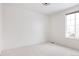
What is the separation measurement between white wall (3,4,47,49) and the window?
1.83 metres

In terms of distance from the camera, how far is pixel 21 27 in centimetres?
470

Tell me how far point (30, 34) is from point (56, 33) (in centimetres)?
185

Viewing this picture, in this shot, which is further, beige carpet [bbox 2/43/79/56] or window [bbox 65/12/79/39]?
window [bbox 65/12/79/39]

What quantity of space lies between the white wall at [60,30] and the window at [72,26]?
0.84 ft

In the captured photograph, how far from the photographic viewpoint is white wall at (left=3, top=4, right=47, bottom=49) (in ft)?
13.7

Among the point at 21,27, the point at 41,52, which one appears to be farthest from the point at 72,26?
the point at 21,27

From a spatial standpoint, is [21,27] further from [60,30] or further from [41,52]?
[60,30]

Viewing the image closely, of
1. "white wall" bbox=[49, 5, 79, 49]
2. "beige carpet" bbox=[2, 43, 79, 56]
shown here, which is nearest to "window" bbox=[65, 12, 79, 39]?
"white wall" bbox=[49, 5, 79, 49]

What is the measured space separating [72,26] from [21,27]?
118 inches

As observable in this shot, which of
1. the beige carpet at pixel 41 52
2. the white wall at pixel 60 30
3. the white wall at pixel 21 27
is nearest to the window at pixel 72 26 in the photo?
the white wall at pixel 60 30

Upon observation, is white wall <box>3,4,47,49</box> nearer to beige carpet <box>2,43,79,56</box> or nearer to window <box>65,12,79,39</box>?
beige carpet <box>2,43,79,56</box>

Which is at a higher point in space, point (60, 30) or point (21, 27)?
point (21, 27)

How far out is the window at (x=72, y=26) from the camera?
4.11 meters

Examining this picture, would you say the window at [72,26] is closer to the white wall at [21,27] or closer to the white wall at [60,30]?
the white wall at [60,30]
